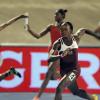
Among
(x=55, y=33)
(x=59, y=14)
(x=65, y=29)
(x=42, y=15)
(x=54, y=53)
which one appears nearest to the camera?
(x=65, y=29)

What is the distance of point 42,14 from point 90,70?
673 cm

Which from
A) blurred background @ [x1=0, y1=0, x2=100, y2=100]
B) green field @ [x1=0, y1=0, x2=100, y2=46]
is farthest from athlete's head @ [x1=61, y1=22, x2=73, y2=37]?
green field @ [x1=0, y1=0, x2=100, y2=46]

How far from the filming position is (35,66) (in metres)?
14.0

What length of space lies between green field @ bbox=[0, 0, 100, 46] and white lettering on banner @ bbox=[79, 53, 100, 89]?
5008mm

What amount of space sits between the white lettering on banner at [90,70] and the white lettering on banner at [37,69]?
757 mm

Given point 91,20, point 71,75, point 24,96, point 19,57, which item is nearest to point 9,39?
point 91,20

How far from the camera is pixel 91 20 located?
2059 cm

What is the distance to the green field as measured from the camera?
19328mm

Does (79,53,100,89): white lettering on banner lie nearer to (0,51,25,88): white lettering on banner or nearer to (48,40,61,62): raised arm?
(0,51,25,88): white lettering on banner

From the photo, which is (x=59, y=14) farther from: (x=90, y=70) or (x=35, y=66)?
(x=90, y=70)

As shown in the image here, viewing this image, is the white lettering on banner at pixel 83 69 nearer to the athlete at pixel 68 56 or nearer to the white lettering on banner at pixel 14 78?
the white lettering on banner at pixel 14 78

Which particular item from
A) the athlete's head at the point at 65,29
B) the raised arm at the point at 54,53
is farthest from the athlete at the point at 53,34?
the athlete's head at the point at 65,29

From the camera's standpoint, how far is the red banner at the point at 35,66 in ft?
45.6

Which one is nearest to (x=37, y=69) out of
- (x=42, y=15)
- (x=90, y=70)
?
(x=90, y=70)
